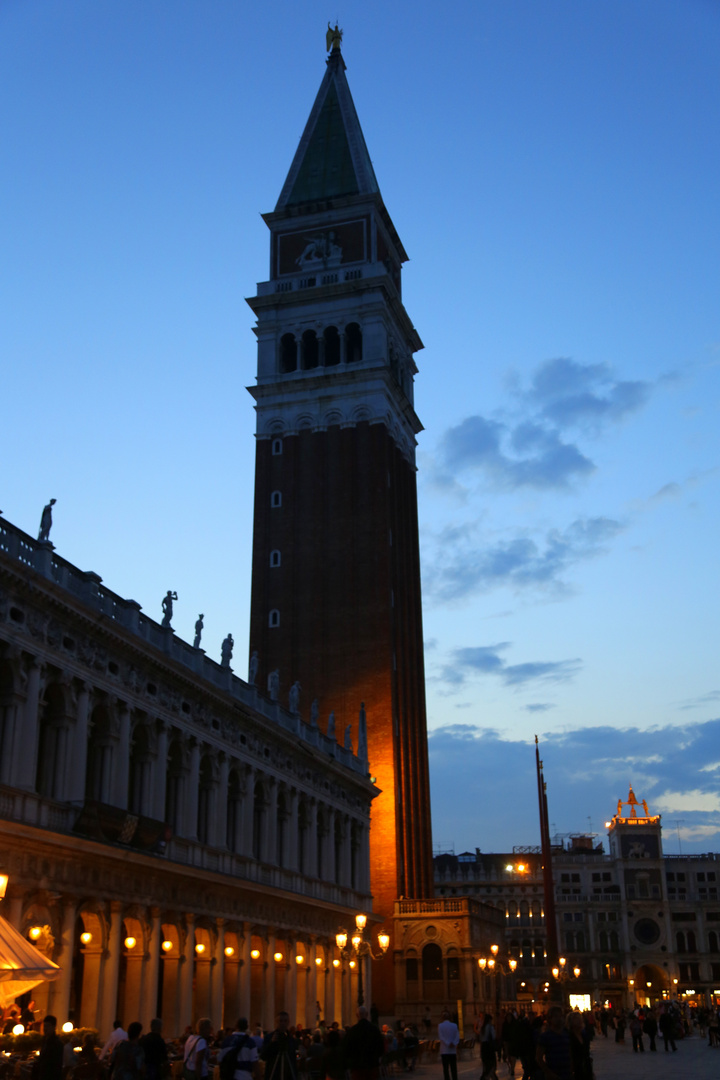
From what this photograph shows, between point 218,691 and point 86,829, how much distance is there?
11.2m

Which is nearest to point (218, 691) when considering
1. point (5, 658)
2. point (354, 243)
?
point (5, 658)

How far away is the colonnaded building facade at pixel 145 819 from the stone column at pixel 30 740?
40mm

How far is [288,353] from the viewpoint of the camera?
260 feet

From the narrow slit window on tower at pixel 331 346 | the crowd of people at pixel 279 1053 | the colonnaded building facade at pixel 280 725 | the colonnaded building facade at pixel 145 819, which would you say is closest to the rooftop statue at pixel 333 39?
the colonnaded building facade at pixel 280 725

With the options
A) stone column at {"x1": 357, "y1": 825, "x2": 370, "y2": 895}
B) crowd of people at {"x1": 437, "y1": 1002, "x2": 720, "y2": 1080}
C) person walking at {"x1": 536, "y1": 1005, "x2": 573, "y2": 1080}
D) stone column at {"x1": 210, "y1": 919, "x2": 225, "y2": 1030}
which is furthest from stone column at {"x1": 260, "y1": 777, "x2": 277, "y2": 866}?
person walking at {"x1": 536, "y1": 1005, "x2": 573, "y2": 1080}

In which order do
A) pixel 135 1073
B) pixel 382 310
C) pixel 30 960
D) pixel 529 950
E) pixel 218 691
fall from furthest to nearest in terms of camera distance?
pixel 529 950
pixel 382 310
pixel 218 691
pixel 135 1073
pixel 30 960

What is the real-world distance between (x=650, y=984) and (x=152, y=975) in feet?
319

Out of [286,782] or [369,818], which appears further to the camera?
[369,818]

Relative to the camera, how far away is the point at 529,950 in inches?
4616

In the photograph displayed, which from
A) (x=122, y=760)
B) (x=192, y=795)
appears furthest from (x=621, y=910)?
(x=122, y=760)

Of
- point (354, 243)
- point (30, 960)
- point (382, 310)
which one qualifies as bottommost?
point (30, 960)

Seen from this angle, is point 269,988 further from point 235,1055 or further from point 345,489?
point 345,489

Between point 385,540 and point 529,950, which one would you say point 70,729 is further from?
point 529,950

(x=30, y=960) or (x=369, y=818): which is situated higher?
(x=369, y=818)
